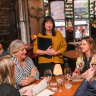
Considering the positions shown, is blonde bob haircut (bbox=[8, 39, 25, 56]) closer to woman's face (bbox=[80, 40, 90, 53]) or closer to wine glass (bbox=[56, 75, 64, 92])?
wine glass (bbox=[56, 75, 64, 92])

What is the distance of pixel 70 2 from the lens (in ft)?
25.8

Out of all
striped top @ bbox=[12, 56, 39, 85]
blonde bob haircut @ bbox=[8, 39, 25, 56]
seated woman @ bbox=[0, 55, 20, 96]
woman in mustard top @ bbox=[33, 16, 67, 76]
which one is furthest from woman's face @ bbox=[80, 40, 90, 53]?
seated woman @ bbox=[0, 55, 20, 96]

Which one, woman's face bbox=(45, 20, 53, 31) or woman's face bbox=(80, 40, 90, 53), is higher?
woman's face bbox=(45, 20, 53, 31)

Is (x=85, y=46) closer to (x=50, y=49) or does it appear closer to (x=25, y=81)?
(x=50, y=49)

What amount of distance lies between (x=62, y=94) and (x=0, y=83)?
0.71m

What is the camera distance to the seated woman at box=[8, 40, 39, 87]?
2.44 meters

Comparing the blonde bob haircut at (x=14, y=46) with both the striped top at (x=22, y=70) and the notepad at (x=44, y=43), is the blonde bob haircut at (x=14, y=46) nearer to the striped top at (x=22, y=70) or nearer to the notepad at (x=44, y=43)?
the striped top at (x=22, y=70)

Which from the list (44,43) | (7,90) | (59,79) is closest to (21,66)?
(59,79)

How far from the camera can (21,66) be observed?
2.60 m

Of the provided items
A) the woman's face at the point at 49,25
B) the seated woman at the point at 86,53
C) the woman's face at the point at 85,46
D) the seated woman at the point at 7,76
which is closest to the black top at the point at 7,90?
the seated woman at the point at 7,76

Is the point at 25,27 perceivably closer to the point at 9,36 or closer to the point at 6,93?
the point at 9,36

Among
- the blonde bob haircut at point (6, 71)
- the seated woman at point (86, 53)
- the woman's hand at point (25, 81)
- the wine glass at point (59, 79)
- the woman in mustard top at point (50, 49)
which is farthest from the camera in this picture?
the woman in mustard top at point (50, 49)

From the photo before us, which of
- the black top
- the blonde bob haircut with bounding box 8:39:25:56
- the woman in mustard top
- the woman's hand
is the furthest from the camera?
the woman in mustard top

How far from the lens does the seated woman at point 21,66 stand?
96.2 inches
